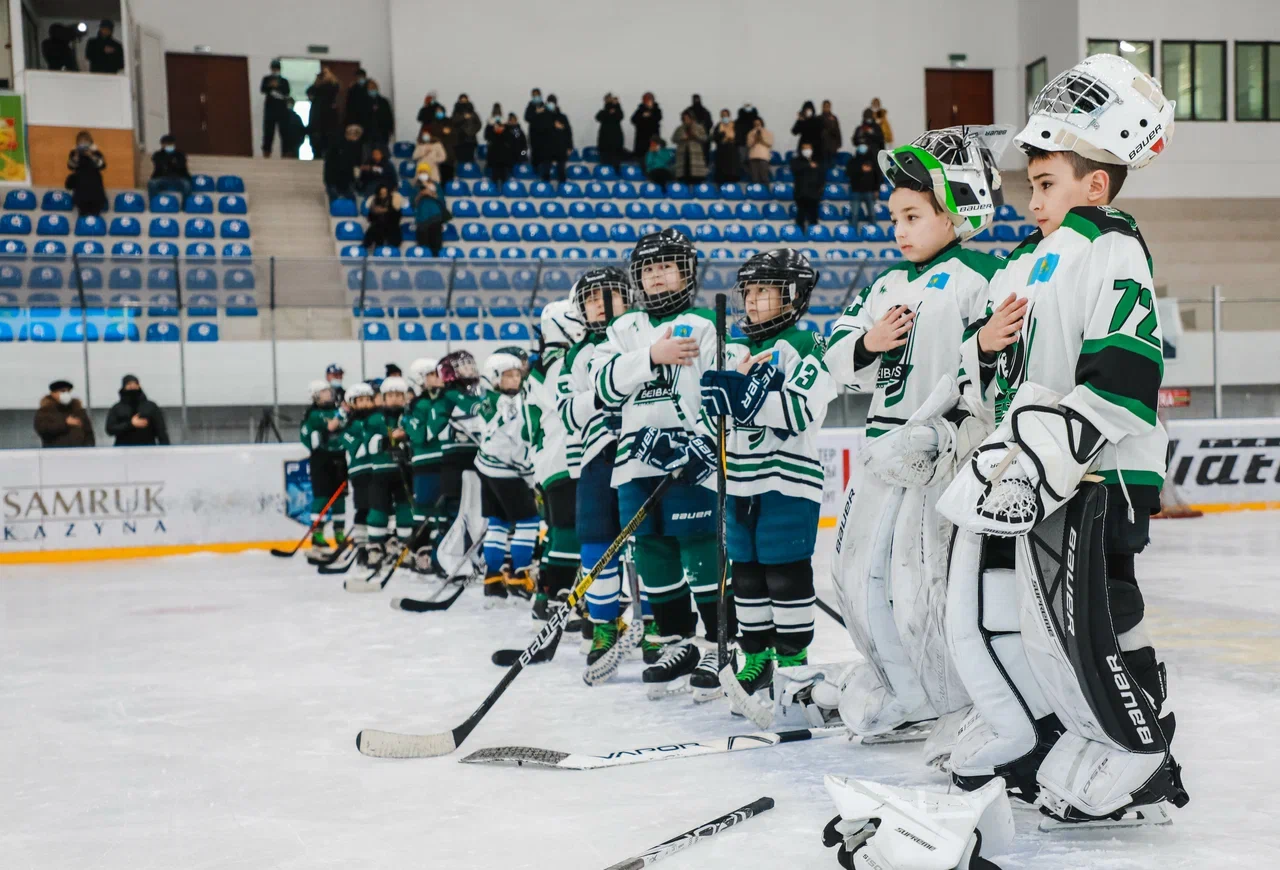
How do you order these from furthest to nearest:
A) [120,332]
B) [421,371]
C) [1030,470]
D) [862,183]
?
1. [862,183]
2. [120,332]
3. [421,371]
4. [1030,470]

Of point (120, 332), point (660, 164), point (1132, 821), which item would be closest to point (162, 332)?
point (120, 332)

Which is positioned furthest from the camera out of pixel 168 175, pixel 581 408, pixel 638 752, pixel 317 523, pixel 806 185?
pixel 806 185

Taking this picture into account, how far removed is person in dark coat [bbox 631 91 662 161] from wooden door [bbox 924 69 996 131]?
15.5 ft

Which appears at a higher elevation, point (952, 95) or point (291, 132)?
point (952, 95)

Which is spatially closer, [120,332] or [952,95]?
[120,332]

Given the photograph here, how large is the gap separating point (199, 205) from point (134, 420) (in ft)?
20.5

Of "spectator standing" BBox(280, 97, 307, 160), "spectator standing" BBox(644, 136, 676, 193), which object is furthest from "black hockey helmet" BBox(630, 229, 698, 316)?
"spectator standing" BBox(280, 97, 307, 160)

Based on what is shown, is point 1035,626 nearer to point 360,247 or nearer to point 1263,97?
point 360,247

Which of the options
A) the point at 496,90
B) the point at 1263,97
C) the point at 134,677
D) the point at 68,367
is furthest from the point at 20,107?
the point at 1263,97

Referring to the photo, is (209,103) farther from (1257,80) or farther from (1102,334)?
(1102,334)

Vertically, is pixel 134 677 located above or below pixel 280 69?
below

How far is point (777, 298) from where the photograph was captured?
11.7 feet

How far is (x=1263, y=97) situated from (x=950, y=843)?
19.6 meters

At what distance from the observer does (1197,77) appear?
18438 mm
